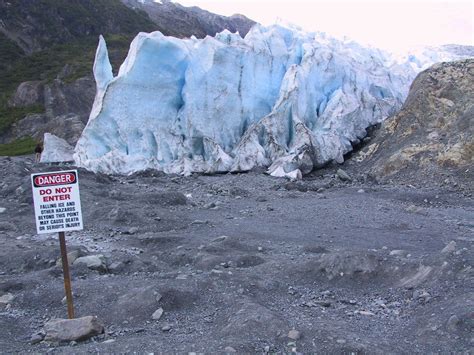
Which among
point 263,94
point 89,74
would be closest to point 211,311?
point 263,94

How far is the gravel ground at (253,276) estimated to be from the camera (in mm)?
4785

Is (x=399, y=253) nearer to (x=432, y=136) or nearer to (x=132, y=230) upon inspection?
(x=132, y=230)

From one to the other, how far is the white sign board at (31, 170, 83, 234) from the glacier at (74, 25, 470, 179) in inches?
433

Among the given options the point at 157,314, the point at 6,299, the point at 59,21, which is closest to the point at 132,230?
the point at 6,299

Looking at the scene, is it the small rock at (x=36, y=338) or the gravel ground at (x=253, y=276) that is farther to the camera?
the small rock at (x=36, y=338)

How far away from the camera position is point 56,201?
5.25m

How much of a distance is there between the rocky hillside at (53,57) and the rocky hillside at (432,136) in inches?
789

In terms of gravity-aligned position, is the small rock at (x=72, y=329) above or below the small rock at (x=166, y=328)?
above

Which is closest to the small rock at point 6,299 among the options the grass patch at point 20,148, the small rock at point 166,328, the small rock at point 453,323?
the small rock at point 166,328

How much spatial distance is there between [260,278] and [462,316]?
7.88ft

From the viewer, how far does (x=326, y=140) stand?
695 inches

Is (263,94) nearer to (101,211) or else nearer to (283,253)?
(101,211)

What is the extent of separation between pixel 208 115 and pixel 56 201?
41.6ft

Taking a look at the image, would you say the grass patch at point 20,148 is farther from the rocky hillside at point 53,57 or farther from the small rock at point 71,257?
the small rock at point 71,257
